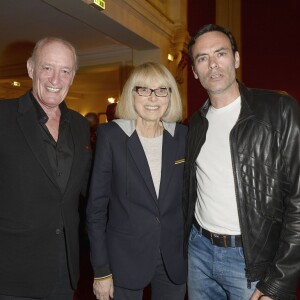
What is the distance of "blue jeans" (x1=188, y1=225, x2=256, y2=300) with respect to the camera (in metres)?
1.70

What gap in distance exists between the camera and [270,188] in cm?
160

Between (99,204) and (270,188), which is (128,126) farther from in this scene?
(270,188)

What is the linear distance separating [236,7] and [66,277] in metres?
8.63

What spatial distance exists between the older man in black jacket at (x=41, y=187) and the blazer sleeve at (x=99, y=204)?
0.13 metres

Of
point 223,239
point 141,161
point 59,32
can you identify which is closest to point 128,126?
point 141,161

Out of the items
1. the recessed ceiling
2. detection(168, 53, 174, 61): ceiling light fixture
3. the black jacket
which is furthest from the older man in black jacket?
detection(168, 53, 174, 61): ceiling light fixture

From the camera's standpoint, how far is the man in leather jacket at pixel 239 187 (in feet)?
5.05

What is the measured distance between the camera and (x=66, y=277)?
187 cm

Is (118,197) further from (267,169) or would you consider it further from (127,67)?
(127,67)

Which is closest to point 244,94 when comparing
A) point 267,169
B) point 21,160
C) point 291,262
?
point 267,169

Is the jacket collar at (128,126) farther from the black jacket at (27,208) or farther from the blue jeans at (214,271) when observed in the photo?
the blue jeans at (214,271)

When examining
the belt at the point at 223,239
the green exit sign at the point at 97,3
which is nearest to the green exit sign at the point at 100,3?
the green exit sign at the point at 97,3

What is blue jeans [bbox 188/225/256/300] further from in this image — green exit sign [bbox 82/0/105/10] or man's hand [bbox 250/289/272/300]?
green exit sign [bbox 82/0/105/10]

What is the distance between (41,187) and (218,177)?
0.95 metres
